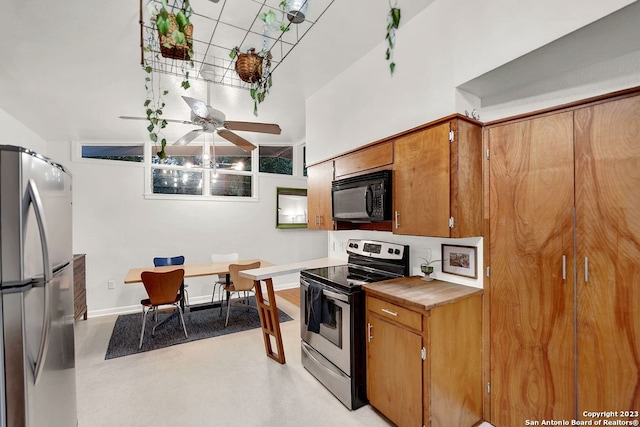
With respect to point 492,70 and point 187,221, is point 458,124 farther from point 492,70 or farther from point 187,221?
point 187,221

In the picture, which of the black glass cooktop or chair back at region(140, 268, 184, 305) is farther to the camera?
chair back at region(140, 268, 184, 305)

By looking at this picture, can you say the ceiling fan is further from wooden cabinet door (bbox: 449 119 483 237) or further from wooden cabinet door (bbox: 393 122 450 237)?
wooden cabinet door (bbox: 449 119 483 237)

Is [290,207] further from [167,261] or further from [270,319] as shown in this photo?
[270,319]

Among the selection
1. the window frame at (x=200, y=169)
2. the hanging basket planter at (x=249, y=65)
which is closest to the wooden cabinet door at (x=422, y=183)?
the hanging basket planter at (x=249, y=65)

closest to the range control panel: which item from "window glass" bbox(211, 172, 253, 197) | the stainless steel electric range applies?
the stainless steel electric range

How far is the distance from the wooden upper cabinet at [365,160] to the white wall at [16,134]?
3.21 m

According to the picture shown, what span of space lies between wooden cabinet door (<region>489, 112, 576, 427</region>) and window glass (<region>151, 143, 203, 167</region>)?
14.5 feet

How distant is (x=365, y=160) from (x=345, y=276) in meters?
1.03

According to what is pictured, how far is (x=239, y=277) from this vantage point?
12.6 ft

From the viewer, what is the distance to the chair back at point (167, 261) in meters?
4.24

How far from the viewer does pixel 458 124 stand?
1.89 m

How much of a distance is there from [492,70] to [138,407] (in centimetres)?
344

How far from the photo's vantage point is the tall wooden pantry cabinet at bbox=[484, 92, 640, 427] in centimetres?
152

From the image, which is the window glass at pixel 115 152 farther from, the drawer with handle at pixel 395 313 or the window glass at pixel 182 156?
the drawer with handle at pixel 395 313
